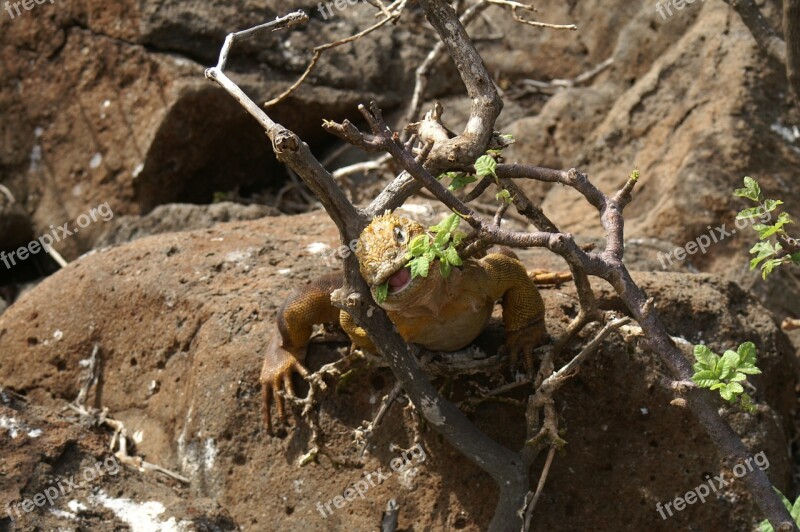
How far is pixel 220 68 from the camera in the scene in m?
3.77

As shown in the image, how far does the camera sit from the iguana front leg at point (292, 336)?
459 cm

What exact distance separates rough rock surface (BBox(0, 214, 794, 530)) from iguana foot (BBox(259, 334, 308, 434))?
0.35 feet

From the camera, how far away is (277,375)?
4.61 metres

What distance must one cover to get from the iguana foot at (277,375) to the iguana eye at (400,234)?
107cm

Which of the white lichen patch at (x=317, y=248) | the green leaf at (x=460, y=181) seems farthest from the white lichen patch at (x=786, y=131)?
the green leaf at (x=460, y=181)

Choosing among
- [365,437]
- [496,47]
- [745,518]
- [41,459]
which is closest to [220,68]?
[365,437]

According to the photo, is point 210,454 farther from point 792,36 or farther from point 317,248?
point 792,36

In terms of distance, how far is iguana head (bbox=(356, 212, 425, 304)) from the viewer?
370cm

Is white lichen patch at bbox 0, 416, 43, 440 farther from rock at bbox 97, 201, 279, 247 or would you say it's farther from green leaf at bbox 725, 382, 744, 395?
green leaf at bbox 725, 382, 744, 395

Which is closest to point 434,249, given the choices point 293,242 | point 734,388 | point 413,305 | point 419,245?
point 419,245

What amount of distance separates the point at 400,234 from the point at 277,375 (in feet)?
3.79

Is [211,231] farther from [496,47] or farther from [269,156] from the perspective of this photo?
[496,47]

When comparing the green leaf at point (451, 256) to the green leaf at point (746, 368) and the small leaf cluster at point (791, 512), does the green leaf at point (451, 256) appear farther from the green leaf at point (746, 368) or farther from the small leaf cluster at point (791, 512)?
the small leaf cluster at point (791, 512)

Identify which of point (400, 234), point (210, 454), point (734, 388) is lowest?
point (210, 454)
